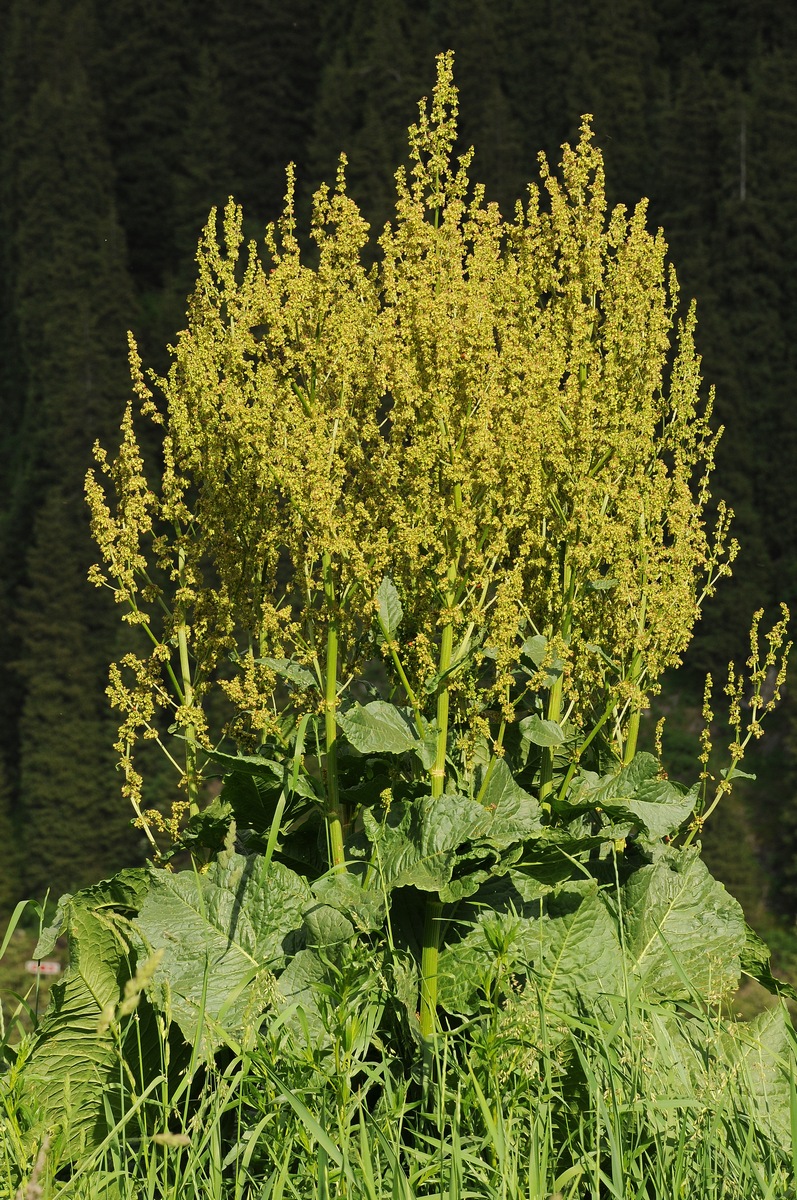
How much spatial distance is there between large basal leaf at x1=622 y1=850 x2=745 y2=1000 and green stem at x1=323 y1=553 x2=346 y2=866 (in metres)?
0.77

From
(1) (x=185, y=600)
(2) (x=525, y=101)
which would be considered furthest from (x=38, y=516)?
(1) (x=185, y=600)

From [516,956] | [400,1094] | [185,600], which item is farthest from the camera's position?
[185,600]

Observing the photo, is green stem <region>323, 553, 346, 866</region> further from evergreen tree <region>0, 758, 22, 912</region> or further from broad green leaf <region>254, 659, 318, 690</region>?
evergreen tree <region>0, 758, 22, 912</region>

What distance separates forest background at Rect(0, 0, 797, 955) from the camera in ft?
99.3

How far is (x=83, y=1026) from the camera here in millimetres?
3361

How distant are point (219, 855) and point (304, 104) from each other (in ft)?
147

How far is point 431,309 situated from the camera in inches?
128

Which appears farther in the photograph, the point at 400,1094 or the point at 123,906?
the point at 123,906

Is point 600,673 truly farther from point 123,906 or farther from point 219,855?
point 123,906

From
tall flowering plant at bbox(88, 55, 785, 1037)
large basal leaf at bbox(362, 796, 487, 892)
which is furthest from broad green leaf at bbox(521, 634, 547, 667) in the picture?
large basal leaf at bbox(362, 796, 487, 892)

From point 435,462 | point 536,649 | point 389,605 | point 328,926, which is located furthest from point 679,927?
point 435,462

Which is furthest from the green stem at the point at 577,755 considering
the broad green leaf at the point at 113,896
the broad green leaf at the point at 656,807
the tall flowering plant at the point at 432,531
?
the broad green leaf at the point at 113,896

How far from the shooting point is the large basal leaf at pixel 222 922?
3.22 m

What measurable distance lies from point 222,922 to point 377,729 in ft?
2.03
